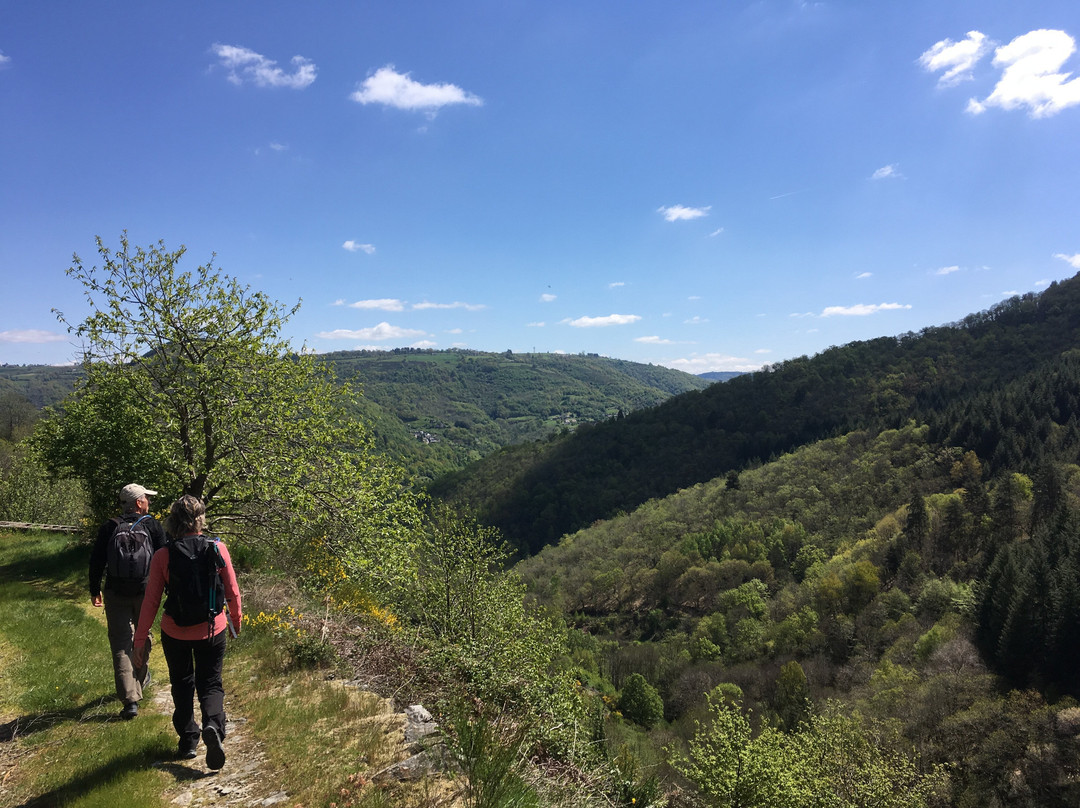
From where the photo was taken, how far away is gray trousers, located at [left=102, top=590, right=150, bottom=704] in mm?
5391

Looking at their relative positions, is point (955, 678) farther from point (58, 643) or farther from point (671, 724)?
point (58, 643)

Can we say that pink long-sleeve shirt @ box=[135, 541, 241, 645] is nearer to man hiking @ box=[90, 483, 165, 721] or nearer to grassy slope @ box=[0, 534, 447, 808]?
man hiking @ box=[90, 483, 165, 721]

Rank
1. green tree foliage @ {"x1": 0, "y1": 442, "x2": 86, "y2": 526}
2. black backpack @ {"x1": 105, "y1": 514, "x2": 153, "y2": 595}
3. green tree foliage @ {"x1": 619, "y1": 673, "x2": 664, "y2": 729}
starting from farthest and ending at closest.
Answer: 1. green tree foliage @ {"x1": 619, "y1": 673, "x2": 664, "y2": 729}
2. green tree foliage @ {"x1": 0, "y1": 442, "x2": 86, "y2": 526}
3. black backpack @ {"x1": 105, "y1": 514, "x2": 153, "y2": 595}

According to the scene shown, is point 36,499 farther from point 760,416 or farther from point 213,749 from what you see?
point 760,416

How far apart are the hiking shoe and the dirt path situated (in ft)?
0.58

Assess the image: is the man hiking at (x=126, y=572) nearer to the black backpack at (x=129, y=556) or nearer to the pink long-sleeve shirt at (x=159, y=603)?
the black backpack at (x=129, y=556)

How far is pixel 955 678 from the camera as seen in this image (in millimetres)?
39094

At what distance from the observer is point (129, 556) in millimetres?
5168

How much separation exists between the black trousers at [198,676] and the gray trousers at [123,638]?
134cm

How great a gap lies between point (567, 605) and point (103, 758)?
84457 millimetres

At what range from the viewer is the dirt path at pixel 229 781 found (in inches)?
167

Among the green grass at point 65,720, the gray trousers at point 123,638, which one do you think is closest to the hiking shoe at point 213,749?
the green grass at point 65,720

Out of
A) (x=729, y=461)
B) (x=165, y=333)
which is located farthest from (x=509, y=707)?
(x=729, y=461)

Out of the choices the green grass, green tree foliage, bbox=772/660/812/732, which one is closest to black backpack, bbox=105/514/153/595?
the green grass
